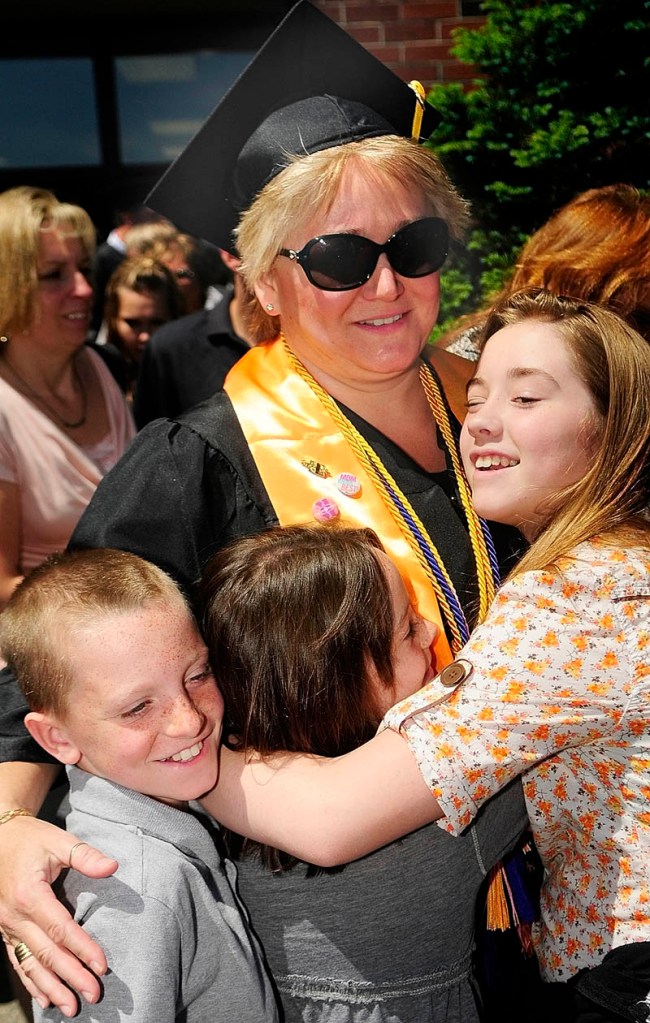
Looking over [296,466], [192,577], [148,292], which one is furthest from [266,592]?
[148,292]

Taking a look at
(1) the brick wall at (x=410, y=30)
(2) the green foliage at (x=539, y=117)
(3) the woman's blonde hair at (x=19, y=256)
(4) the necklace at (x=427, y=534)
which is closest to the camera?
(4) the necklace at (x=427, y=534)

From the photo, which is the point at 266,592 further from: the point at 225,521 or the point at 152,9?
the point at 152,9

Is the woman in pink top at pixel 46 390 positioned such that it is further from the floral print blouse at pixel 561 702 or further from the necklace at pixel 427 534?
the floral print blouse at pixel 561 702

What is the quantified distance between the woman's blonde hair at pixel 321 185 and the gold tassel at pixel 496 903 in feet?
4.10

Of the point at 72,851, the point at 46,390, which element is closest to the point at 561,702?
the point at 72,851

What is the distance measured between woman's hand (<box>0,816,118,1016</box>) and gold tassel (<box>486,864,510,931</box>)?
25.0 inches

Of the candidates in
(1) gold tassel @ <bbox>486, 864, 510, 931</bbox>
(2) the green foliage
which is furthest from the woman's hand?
(2) the green foliage

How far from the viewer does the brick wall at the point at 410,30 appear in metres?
5.16

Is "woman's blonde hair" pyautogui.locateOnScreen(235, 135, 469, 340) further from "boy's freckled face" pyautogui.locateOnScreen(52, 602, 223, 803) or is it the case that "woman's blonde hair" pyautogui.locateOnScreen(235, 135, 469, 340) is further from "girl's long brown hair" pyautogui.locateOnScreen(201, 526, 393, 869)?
"boy's freckled face" pyautogui.locateOnScreen(52, 602, 223, 803)

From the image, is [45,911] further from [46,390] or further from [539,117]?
[539,117]

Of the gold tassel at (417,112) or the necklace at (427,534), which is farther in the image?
the gold tassel at (417,112)

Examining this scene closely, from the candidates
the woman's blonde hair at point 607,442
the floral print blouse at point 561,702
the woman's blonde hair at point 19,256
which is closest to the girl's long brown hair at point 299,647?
the floral print blouse at point 561,702

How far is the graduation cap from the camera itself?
208 cm

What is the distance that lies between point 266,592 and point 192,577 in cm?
27
